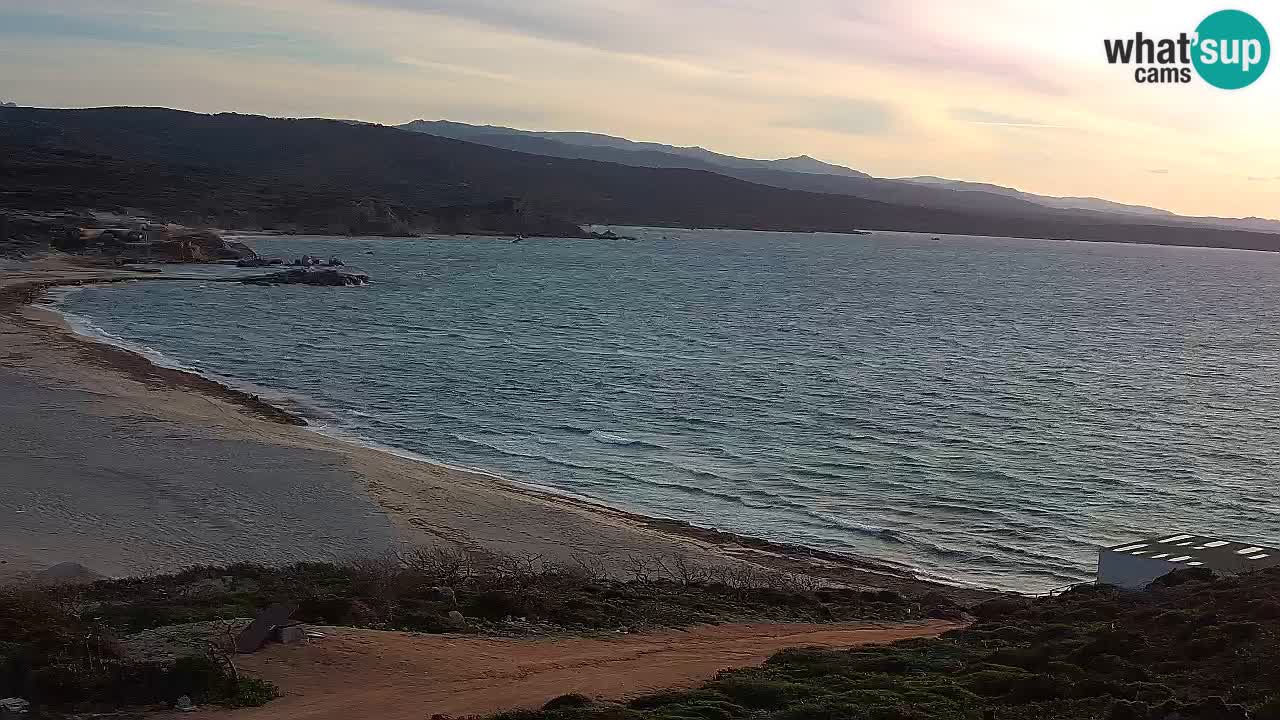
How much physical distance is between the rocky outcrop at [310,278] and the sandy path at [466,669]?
74870 mm

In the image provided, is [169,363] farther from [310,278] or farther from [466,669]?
[310,278]

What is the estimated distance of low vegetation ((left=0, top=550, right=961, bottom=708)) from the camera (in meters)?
12.4

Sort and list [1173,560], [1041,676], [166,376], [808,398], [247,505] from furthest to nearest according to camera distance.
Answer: [808,398]
[166,376]
[247,505]
[1173,560]
[1041,676]

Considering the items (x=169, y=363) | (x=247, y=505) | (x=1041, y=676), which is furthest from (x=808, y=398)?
(x=1041, y=676)

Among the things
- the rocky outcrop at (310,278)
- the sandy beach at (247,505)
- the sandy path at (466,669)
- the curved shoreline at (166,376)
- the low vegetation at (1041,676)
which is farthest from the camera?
the rocky outcrop at (310,278)

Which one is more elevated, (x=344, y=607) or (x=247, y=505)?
(x=344, y=607)

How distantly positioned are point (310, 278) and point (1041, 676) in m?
81.8

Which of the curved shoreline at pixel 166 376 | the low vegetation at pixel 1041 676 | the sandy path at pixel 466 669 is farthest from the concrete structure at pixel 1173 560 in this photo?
the curved shoreline at pixel 166 376

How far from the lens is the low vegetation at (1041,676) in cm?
1116

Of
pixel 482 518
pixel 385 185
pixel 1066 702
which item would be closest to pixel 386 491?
pixel 482 518

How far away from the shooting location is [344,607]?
50.9ft

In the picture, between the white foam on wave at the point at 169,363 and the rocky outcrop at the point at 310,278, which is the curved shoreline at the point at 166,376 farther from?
the rocky outcrop at the point at 310,278

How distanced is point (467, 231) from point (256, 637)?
158 meters

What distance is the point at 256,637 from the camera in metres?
13.7
